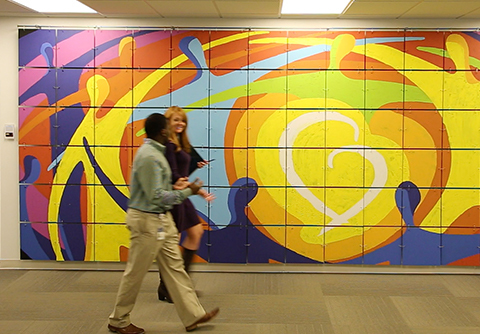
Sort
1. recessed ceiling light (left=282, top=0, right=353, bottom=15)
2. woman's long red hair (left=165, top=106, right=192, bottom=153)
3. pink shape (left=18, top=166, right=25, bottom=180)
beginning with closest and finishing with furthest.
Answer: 1. woman's long red hair (left=165, top=106, right=192, bottom=153)
2. recessed ceiling light (left=282, top=0, right=353, bottom=15)
3. pink shape (left=18, top=166, right=25, bottom=180)

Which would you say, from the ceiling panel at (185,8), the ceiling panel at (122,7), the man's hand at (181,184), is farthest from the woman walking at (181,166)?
the ceiling panel at (122,7)

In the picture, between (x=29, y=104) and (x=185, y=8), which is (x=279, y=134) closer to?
(x=185, y=8)

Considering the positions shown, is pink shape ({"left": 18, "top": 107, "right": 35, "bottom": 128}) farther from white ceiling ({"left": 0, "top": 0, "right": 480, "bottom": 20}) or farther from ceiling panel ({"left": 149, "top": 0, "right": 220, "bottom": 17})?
ceiling panel ({"left": 149, "top": 0, "right": 220, "bottom": 17})

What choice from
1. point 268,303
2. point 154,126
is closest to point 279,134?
point 268,303

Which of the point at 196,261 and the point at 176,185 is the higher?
the point at 176,185

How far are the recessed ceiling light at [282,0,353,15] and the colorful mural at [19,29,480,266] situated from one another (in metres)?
0.25

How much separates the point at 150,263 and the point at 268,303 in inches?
50.2

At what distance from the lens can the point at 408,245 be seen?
540 cm

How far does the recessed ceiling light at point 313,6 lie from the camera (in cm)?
491

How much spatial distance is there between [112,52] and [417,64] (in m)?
2.88

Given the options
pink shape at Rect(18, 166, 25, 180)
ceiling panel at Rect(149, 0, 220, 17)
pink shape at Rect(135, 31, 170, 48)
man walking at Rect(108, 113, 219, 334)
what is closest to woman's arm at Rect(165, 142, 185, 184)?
man walking at Rect(108, 113, 219, 334)

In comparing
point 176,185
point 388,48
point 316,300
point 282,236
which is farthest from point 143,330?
point 388,48

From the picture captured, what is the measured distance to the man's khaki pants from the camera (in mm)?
3596

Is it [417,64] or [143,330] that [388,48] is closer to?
[417,64]
